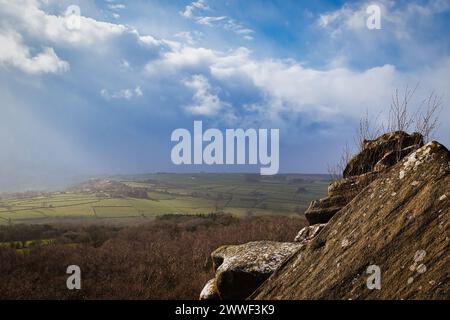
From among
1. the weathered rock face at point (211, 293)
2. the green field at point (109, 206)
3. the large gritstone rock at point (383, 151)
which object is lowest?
the green field at point (109, 206)

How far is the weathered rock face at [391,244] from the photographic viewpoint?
544 cm

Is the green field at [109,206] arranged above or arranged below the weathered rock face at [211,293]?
below

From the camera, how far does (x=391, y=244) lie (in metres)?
5.84

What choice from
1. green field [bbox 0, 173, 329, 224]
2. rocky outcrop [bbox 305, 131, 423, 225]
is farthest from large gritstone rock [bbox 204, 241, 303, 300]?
green field [bbox 0, 173, 329, 224]

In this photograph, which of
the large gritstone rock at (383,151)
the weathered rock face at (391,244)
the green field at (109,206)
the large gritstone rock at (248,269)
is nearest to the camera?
Answer: the weathered rock face at (391,244)

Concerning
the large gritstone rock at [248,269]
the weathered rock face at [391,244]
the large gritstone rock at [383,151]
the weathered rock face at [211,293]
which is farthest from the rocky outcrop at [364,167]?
the weathered rock face at [211,293]

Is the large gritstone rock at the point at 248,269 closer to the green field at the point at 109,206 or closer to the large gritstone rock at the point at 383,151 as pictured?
the large gritstone rock at the point at 383,151

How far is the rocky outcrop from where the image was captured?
9.35 m

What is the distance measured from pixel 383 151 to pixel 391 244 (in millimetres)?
5059

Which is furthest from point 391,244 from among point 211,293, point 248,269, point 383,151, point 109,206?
point 109,206

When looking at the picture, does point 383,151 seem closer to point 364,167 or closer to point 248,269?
point 364,167

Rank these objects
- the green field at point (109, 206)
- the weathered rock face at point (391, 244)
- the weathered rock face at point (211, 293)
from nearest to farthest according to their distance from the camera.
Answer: the weathered rock face at point (391, 244)
the weathered rock face at point (211, 293)
the green field at point (109, 206)

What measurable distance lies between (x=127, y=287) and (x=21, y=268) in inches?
305
